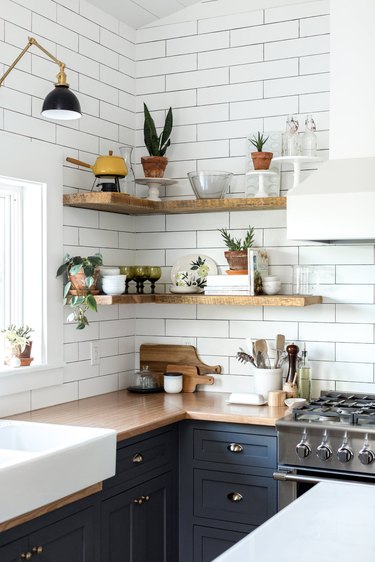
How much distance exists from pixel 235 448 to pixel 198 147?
175 cm

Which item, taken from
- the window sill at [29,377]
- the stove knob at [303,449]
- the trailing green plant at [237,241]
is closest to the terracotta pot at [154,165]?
the trailing green plant at [237,241]

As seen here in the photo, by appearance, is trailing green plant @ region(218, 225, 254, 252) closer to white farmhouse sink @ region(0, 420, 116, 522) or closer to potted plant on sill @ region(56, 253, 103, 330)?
potted plant on sill @ region(56, 253, 103, 330)

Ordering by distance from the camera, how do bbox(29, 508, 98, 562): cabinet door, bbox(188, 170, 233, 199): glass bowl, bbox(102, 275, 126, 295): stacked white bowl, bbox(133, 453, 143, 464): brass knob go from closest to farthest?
1. bbox(29, 508, 98, 562): cabinet door
2. bbox(133, 453, 143, 464): brass knob
3. bbox(102, 275, 126, 295): stacked white bowl
4. bbox(188, 170, 233, 199): glass bowl

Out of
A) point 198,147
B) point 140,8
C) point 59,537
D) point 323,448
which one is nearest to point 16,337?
point 59,537

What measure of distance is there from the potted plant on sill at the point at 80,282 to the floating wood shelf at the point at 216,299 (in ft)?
0.23

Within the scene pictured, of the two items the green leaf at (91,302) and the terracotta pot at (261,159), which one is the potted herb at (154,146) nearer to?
the terracotta pot at (261,159)

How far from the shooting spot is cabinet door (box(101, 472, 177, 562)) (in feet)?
10.9

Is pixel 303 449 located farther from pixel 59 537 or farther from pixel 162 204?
pixel 162 204

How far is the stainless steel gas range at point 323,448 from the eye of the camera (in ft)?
11.0

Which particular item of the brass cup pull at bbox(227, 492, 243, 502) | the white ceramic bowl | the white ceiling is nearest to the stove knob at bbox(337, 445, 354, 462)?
the white ceramic bowl

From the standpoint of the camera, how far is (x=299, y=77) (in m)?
4.23

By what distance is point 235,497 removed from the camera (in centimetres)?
372

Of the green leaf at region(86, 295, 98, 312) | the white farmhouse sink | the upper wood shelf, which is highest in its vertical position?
the upper wood shelf

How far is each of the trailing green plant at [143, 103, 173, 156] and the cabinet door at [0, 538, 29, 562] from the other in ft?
7.83
